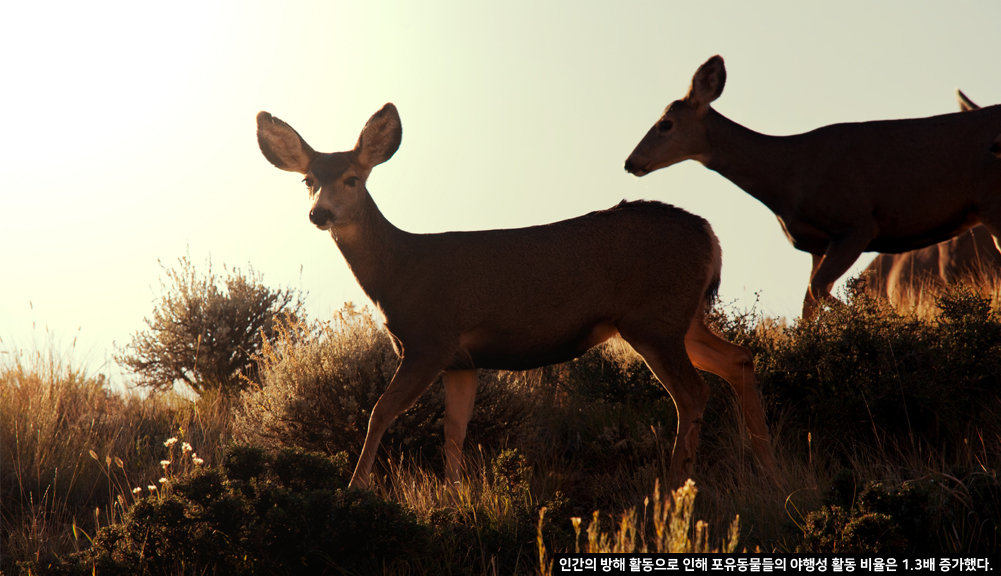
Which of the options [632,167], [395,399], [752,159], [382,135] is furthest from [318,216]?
[752,159]

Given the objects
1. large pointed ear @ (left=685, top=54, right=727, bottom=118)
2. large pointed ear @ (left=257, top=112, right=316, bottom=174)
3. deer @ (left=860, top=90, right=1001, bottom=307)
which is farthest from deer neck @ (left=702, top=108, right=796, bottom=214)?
large pointed ear @ (left=257, top=112, right=316, bottom=174)

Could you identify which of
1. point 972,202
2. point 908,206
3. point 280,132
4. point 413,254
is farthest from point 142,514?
point 972,202

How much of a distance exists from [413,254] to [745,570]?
3.17 m

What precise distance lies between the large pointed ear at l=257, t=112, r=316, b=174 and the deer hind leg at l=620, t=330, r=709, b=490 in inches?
104

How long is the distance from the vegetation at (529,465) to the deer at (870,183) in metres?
0.56

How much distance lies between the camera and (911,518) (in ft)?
14.4

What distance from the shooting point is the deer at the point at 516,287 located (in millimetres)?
5762

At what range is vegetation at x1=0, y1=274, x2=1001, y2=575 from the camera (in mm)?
4625

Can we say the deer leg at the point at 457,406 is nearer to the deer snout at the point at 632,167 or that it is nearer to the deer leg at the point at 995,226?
the deer snout at the point at 632,167

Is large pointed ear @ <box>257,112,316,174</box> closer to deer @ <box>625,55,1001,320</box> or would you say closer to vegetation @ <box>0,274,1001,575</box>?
vegetation @ <box>0,274,1001,575</box>

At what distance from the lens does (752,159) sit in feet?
25.8

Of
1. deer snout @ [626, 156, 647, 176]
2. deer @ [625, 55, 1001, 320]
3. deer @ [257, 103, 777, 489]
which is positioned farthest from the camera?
deer snout @ [626, 156, 647, 176]

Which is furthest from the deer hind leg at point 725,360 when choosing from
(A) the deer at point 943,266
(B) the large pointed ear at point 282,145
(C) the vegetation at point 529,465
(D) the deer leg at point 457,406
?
(A) the deer at point 943,266

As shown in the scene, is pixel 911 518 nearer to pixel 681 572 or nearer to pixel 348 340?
pixel 681 572
